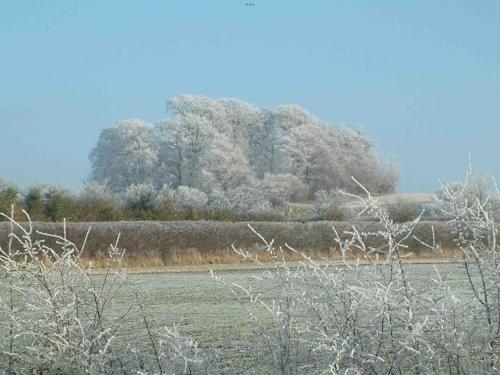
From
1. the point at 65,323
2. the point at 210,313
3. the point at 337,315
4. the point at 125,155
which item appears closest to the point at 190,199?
the point at 125,155

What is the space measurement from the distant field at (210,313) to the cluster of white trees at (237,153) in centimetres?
4258

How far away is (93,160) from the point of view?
7050 centimetres

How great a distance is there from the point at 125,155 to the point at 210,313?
5578 cm

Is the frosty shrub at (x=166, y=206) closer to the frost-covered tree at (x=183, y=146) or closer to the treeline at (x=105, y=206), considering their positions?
the treeline at (x=105, y=206)

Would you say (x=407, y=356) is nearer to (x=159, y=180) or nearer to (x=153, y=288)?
(x=153, y=288)

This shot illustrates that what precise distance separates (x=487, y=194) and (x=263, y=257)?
2779cm

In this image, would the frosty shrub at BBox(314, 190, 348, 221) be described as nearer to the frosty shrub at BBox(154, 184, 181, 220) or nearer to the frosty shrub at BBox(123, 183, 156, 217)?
the frosty shrub at BBox(154, 184, 181, 220)

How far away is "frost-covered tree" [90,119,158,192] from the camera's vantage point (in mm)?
66500

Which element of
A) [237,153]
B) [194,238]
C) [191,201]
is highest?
[237,153]

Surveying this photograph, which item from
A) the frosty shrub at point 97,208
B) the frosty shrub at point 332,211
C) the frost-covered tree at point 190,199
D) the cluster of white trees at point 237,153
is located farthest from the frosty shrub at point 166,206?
the cluster of white trees at point 237,153

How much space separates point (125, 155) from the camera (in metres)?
68.4

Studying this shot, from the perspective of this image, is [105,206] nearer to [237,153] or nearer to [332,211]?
[332,211]

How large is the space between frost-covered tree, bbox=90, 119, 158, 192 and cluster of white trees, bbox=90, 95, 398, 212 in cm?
7

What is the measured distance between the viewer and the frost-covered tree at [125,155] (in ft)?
218
